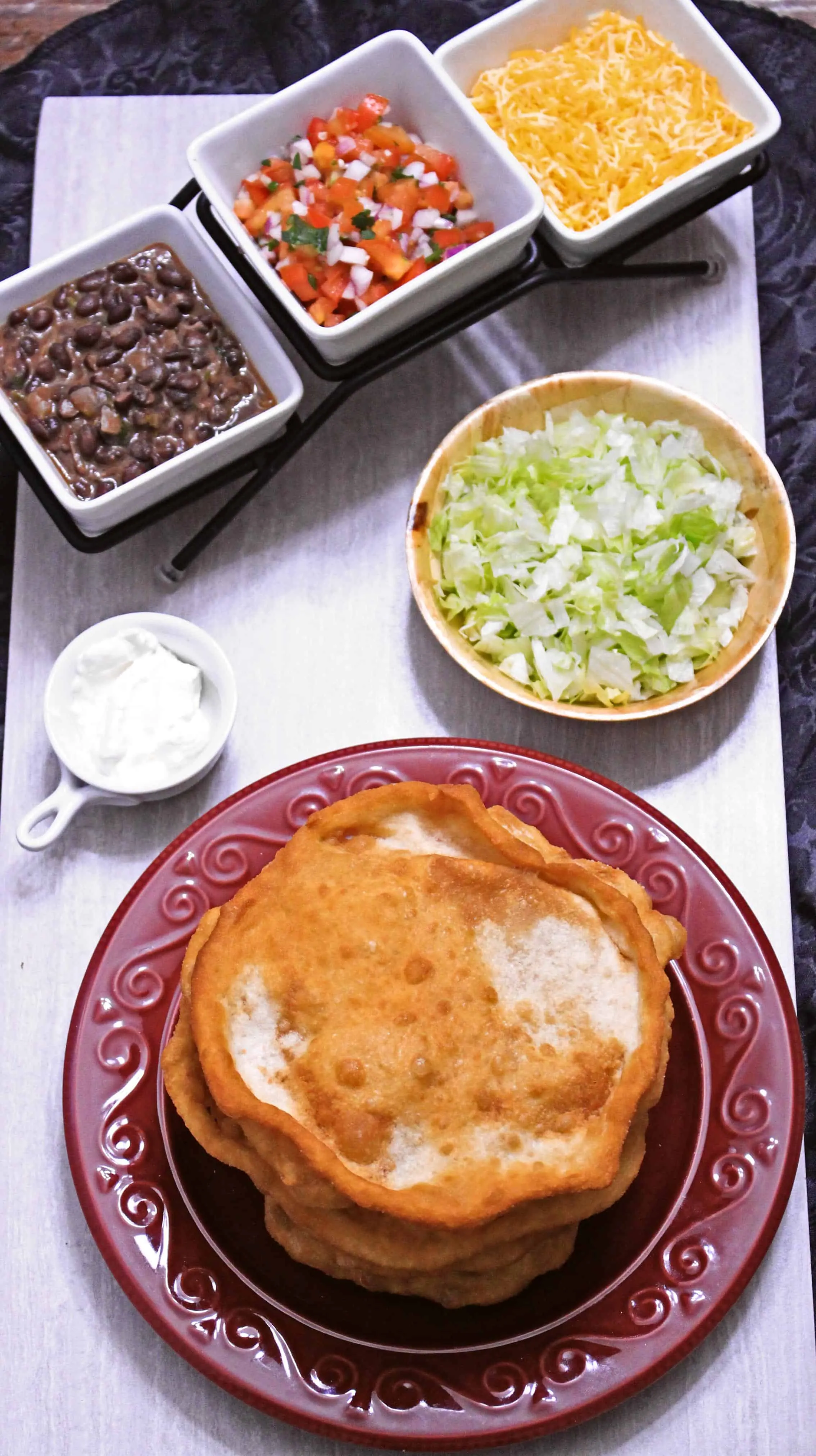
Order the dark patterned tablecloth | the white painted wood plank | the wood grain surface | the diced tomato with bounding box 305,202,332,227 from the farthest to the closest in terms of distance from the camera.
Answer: the wood grain surface < the dark patterned tablecloth < the diced tomato with bounding box 305,202,332,227 < the white painted wood plank

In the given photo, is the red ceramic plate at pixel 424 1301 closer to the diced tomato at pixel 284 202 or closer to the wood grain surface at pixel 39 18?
the diced tomato at pixel 284 202

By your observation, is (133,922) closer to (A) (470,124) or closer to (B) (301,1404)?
(B) (301,1404)

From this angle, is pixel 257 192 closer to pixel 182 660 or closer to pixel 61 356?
pixel 61 356

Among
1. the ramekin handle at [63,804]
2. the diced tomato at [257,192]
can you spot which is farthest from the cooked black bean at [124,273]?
the ramekin handle at [63,804]

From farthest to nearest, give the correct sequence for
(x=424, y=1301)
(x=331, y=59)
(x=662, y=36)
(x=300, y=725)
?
(x=331, y=59) < (x=662, y=36) < (x=300, y=725) < (x=424, y=1301)

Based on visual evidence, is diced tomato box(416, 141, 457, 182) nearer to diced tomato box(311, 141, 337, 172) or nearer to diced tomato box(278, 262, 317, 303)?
diced tomato box(311, 141, 337, 172)

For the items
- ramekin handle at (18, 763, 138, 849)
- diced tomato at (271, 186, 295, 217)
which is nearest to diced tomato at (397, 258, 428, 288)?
diced tomato at (271, 186, 295, 217)

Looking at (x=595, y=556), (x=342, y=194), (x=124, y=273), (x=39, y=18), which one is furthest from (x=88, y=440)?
(x=39, y=18)
